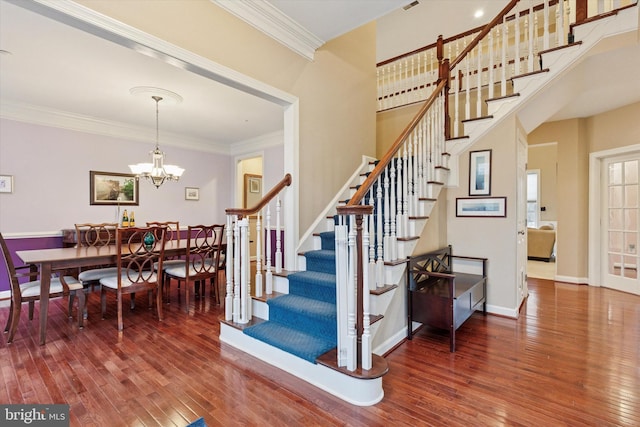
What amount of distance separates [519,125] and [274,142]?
4335mm

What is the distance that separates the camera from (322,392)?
81.6 inches

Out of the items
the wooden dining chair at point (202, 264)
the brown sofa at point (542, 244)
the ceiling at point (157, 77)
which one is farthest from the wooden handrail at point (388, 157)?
the brown sofa at point (542, 244)

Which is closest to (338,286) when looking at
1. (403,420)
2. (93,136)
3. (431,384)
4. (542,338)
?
(403,420)

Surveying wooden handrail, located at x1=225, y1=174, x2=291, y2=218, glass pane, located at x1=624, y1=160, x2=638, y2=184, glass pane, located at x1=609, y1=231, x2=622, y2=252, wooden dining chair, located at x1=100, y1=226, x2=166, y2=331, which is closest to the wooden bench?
wooden handrail, located at x1=225, y1=174, x2=291, y2=218

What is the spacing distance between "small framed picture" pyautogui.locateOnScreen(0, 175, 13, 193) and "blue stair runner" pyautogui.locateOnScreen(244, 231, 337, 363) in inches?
172

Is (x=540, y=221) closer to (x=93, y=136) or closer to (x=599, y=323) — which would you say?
(x=599, y=323)

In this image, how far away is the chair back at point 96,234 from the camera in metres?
4.39

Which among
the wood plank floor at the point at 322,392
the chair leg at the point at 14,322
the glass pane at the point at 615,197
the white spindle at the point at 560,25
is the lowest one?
the wood plank floor at the point at 322,392

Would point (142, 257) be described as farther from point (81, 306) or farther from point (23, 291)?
point (23, 291)

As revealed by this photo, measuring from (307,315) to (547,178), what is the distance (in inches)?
387

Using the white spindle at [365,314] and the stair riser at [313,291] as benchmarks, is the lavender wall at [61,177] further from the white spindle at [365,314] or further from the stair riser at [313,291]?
the white spindle at [365,314]

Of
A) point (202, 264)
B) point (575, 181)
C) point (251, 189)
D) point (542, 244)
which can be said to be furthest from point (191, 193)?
point (542, 244)

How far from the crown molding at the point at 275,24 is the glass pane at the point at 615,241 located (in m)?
5.27

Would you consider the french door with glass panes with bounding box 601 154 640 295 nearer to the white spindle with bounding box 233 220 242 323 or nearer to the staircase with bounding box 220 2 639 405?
the staircase with bounding box 220 2 639 405
